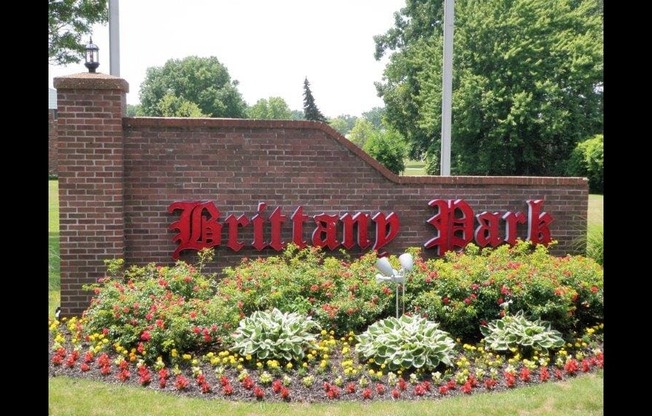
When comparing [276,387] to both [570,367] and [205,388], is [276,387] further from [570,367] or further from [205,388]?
[570,367]

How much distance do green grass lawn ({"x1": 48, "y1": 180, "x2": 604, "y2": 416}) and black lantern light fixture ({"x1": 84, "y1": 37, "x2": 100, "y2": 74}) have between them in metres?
3.95

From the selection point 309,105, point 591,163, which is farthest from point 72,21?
point 309,105

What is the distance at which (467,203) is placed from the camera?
365 inches

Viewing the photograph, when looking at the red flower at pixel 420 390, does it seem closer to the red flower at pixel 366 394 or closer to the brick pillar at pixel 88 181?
the red flower at pixel 366 394

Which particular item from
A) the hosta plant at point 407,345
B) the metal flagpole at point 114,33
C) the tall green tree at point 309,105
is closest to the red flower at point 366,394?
the hosta plant at point 407,345

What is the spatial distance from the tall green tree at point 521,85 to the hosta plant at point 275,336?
30312 millimetres

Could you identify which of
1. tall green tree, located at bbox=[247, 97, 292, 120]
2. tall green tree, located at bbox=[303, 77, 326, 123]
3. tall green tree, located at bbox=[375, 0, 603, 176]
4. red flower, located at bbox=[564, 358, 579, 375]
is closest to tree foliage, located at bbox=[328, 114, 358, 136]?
tall green tree, located at bbox=[247, 97, 292, 120]

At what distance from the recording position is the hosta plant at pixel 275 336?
6172 mm

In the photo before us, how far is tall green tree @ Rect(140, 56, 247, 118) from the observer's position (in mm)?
73188

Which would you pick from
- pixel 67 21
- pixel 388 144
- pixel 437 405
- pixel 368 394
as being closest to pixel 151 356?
pixel 368 394

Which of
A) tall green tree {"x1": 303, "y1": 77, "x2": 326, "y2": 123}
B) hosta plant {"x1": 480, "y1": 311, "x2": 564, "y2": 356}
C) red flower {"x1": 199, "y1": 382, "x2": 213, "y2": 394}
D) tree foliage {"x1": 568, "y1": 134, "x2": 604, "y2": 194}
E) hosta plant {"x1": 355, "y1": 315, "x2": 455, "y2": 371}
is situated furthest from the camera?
tall green tree {"x1": 303, "y1": 77, "x2": 326, "y2": 123}

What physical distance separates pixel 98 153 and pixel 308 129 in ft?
8.66

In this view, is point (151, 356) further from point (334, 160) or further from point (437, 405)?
point (334, 160)

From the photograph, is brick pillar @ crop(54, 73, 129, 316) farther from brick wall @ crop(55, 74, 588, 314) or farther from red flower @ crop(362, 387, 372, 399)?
red flower @ crop(362, 387, 372, 399)
